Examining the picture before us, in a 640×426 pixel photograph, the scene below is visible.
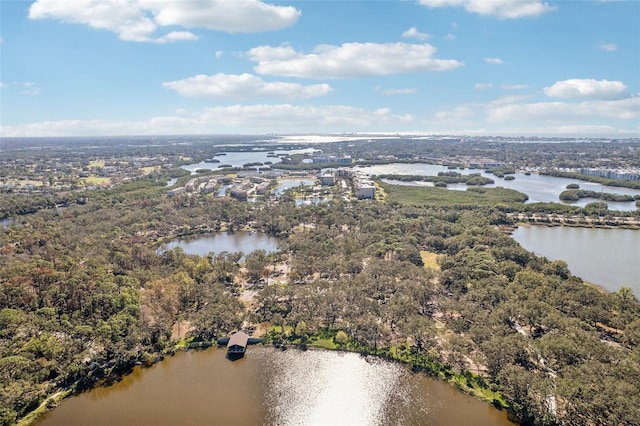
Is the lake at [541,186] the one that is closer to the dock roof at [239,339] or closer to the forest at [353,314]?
the forest at [353,314]

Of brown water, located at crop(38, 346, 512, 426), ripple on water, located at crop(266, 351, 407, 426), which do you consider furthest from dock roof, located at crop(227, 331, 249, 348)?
ripple on water, located at crop(266, 351, 407, 426)

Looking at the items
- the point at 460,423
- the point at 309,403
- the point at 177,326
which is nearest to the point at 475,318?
the point at 460,423

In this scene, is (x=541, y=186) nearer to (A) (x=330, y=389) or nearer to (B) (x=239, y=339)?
(A) (x=330, y=389)

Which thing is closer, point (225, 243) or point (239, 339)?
point (239, 339)

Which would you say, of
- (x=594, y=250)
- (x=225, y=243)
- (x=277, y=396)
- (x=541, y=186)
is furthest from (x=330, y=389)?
(x=541, y=186)

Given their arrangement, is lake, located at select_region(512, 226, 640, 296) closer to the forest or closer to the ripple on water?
the forest

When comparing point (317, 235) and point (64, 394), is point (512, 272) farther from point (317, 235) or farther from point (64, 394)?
point (64, 394)
